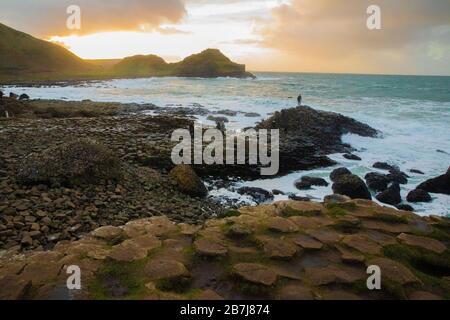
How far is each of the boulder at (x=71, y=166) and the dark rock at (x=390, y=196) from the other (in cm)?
879

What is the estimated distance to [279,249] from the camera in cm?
516

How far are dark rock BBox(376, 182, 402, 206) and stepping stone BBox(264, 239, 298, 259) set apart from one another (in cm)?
855

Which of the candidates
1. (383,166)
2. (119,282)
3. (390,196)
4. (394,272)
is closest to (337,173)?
(390,196)

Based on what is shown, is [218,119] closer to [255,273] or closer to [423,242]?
[423,242]

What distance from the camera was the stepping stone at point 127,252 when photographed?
490 centimetres

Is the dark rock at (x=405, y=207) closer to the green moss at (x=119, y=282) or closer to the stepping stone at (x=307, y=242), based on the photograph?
the stepping stone at (x=307, y=242)

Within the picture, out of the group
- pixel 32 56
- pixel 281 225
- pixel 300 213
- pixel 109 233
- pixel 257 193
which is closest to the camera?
pixel 109 233

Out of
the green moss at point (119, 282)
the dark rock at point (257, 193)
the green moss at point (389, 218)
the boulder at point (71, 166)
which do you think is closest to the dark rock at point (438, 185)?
the dark rock at point (257, 193)

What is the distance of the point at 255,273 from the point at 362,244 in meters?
1.85

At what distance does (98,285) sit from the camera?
4.34 meters

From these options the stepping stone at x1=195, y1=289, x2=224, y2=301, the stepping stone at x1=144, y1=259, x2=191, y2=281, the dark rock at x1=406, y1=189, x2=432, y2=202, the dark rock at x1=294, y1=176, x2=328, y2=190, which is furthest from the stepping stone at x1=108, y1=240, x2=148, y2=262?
the dark rock at x1=406, y1=189, x2=432, y2=202

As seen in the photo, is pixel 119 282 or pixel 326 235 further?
pixel 326 235

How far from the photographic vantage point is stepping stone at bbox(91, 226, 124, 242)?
566cm

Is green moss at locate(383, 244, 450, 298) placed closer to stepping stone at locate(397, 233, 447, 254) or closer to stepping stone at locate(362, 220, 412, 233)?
stepping stone at locate(397, 233, 447, 254)
